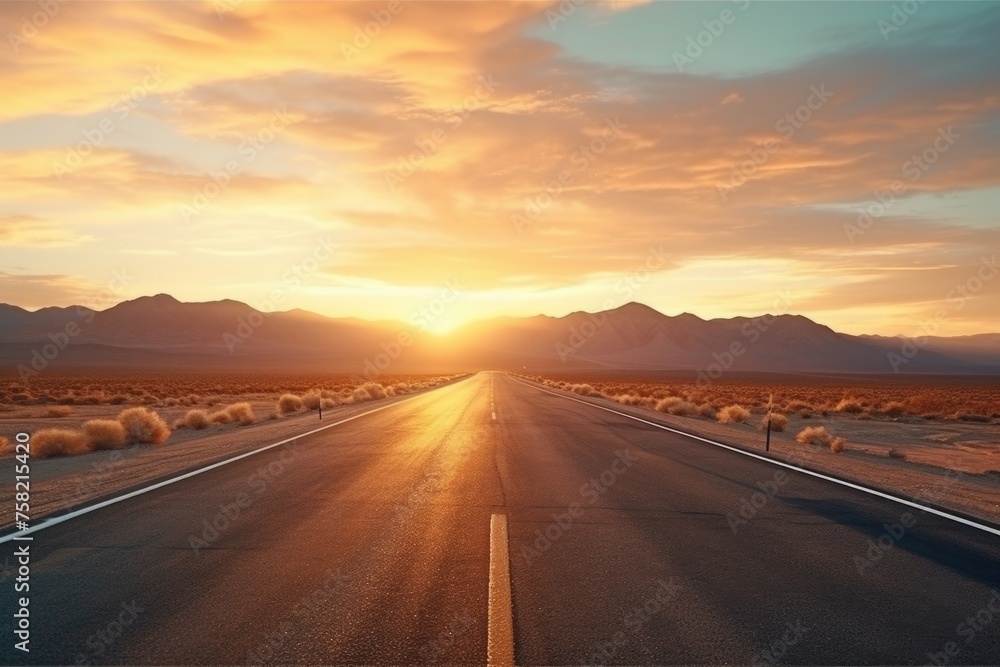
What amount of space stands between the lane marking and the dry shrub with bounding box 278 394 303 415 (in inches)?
1010

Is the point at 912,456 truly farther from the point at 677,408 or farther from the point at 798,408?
the point at 798,408

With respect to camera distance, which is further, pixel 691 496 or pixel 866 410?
pixel 866 410

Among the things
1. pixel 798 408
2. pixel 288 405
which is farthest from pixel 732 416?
pixel 288 405

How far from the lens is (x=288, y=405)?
102ft

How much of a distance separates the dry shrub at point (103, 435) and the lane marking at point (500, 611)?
43.9ft

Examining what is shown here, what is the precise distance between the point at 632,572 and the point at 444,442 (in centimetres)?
1012

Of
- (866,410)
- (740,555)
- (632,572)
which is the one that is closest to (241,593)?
(632,572)

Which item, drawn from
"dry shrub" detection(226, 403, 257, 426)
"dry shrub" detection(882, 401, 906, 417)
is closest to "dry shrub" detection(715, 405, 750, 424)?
"dry shrub" detection(882, 401, 906, 417)

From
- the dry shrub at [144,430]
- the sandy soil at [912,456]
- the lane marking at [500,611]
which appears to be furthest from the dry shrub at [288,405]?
the lane marking at [500,611]

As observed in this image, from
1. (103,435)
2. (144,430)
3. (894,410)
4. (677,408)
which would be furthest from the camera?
(894,410)

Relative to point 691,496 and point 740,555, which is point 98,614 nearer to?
point 740,555

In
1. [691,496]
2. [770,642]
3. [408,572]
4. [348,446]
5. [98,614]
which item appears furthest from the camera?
[348,446]

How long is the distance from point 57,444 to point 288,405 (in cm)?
1605

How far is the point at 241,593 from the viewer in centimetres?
495
